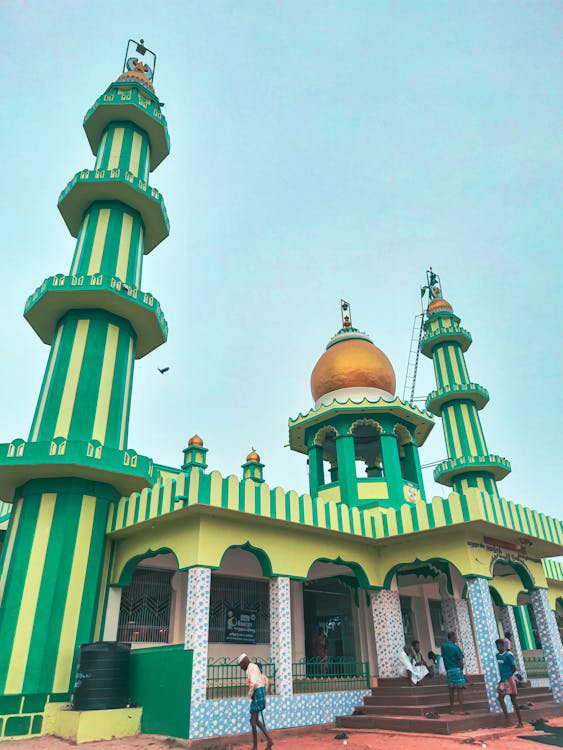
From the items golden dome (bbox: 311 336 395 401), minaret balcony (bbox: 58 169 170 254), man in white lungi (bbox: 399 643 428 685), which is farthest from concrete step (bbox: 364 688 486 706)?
minaret balcony (bbox: 58 169 170 254)

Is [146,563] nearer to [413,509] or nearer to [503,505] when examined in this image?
[413,509]

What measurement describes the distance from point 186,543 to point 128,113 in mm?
14414

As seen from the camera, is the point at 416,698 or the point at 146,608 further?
the point at 146,608

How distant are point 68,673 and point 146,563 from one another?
2.90 m

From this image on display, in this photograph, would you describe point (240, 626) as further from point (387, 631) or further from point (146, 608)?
point (387, 631)

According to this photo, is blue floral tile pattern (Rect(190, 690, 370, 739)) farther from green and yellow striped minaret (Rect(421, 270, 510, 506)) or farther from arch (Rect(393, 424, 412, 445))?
green and yellow striped minaret (Rect(421, 270, 510, 506))

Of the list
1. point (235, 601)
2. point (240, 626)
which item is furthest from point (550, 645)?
point (235, 601)

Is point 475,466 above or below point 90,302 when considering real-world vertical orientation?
below

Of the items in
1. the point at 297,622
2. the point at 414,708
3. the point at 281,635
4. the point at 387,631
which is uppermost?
the point at 297,622

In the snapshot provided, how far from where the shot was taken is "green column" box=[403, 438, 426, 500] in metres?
18.2

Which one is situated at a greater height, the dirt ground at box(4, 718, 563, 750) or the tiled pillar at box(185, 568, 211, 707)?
the tiled pillar at box(185, 568, 211, 707)

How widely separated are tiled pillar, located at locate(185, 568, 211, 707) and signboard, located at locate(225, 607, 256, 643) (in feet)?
13.6

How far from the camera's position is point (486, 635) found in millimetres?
11195

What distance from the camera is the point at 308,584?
16.0 m
